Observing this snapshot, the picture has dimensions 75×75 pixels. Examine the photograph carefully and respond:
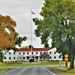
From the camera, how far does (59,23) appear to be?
58.1m

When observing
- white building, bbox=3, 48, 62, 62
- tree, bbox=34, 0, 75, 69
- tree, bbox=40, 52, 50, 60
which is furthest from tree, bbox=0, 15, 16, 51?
white building, bbox=3, 48, 62, 62

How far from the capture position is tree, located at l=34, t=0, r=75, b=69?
57.0 meters

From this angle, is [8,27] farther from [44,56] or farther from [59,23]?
[44,56]

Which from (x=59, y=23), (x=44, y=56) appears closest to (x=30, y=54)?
(x=44, y=56)

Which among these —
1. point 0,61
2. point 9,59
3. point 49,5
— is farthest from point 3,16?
point 9,59

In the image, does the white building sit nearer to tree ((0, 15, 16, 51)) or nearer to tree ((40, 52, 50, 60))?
tree ((40, 52, 50, 60))

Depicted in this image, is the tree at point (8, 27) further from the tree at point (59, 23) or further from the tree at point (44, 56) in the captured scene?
the tree at point (44, 56)

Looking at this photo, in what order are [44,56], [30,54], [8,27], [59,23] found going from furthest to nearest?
1. [30,54]
2. [44,56]
3. [8,27]
4. [59,23]

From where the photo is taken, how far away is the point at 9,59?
184000mm

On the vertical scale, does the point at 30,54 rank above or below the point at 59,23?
above

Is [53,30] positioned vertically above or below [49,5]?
below

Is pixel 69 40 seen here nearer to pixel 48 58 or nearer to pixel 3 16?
pixel 3 16

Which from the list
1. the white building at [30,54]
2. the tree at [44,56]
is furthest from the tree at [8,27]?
the white building at [30,54]

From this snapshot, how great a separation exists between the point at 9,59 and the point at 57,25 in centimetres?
12853
